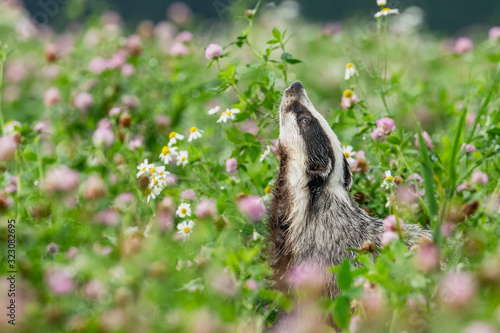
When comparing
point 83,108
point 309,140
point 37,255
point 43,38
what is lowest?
point 43,38

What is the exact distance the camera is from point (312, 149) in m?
2.65

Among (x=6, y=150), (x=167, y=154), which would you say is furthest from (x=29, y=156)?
(x=167, y=154)

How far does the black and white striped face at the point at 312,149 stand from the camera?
8.59 feet

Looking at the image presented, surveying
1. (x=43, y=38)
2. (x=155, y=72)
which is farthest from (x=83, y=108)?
(x=43, y=38)

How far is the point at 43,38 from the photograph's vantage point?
779 cm

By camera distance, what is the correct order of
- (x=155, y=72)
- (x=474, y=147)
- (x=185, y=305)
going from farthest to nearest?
(x=155, y=72) → (x=474, y=147) → (x=185, y=305)

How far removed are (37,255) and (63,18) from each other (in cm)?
562

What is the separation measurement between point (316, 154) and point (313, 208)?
22 cm

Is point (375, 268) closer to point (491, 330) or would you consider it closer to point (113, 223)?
point (491, 330)

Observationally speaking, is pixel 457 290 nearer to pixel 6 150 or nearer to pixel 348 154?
pixel 348 154

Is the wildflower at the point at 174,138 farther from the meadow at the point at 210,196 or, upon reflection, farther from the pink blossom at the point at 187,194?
the pink blossom at the point at 187,194

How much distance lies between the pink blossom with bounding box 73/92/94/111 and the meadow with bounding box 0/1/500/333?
0.04 ft

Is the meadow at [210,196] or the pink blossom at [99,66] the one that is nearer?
the meadow at [210,196]

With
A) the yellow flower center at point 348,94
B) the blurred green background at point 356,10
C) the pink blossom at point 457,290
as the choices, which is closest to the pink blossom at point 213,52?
the yellow flower center at point 348,94
